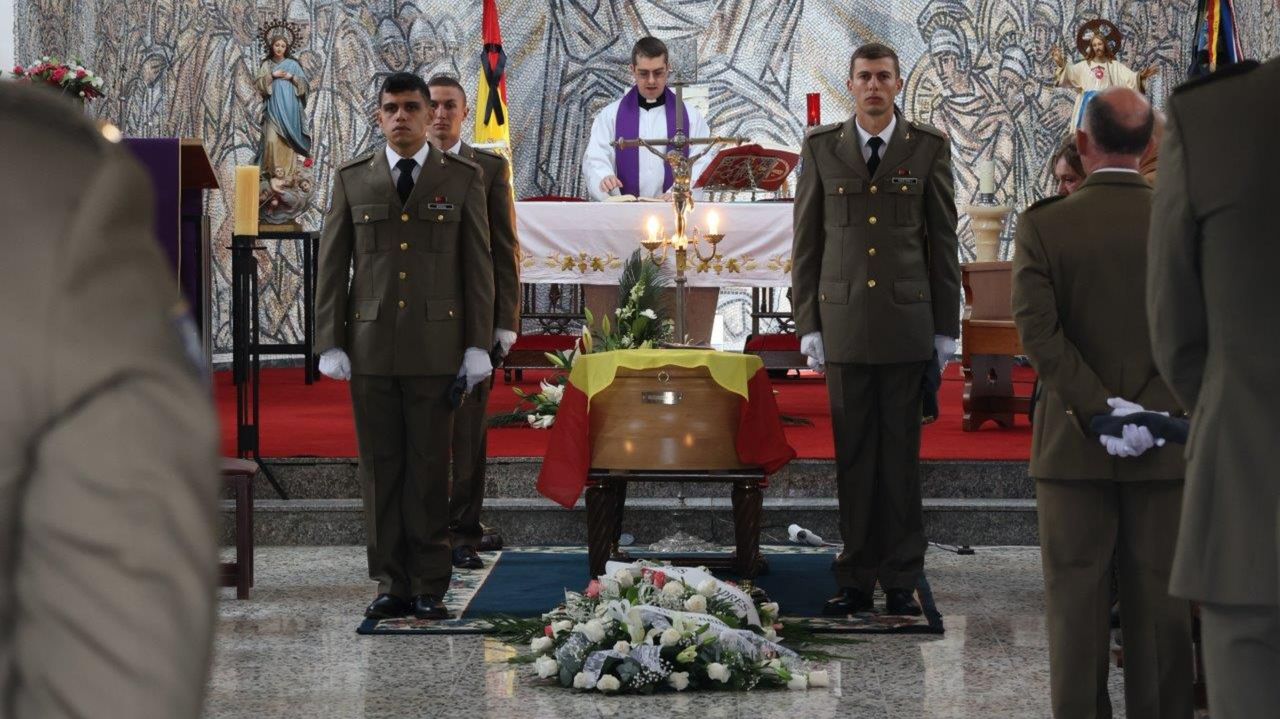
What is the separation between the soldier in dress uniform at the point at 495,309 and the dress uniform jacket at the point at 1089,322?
2.64 m

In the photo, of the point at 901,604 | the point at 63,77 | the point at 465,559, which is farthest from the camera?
the point at 63,77

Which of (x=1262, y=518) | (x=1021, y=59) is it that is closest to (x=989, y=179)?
(x=1021, y=59)

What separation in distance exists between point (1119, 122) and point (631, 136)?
6476 millimetres

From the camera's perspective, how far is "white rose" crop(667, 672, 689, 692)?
4.49 meters

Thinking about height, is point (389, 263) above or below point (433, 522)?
above

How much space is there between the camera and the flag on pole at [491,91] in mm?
10406

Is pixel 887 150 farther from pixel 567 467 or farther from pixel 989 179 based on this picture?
pixel 989 179

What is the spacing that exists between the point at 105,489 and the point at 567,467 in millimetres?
4905

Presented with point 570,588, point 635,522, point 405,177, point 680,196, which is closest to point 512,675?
point 570,588

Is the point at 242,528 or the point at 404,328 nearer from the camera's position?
the point at 404,328

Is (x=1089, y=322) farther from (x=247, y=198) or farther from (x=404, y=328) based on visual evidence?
(x=247, y=198)

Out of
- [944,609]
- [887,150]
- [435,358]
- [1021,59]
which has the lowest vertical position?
[944,609]

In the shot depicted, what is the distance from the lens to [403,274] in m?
5.46

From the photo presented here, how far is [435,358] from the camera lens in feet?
17.8
